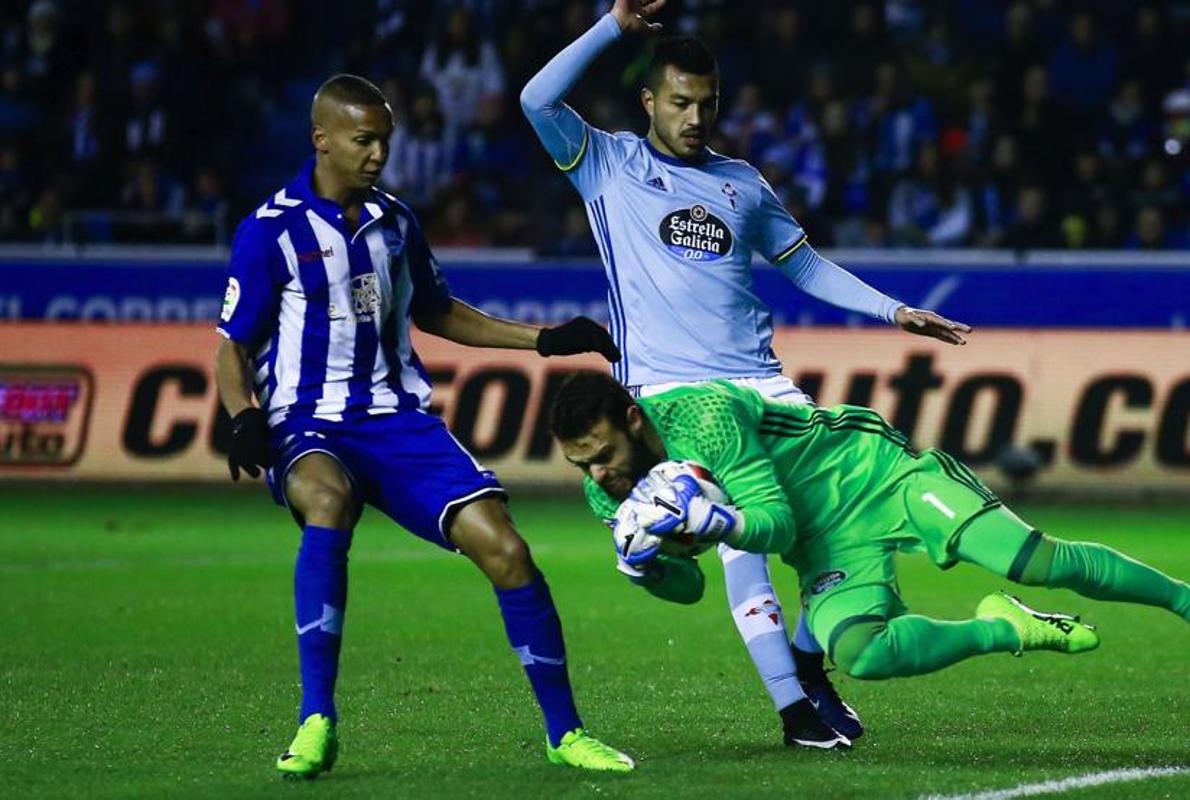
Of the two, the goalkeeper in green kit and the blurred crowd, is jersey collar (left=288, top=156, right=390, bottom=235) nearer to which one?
the goalkeeper in green kit

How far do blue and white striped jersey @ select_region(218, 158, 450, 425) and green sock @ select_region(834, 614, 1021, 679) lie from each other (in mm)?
1521

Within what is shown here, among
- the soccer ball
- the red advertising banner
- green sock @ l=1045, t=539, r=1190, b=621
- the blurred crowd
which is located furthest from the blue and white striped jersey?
the blurred crowd

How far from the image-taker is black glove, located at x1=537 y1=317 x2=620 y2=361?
648 cm

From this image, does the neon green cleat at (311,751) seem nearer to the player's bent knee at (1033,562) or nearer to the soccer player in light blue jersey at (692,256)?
the soccer player in light blue jersey at (692,256)

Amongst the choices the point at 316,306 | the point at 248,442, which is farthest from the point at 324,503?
the point at 316,306

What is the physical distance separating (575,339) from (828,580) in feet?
3.45

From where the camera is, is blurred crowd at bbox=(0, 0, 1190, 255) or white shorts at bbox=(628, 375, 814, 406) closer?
white shorts at bbox=(628, 375, 814, 406)

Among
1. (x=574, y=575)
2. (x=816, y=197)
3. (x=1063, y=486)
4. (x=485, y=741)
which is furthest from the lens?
(x=816, y=197)

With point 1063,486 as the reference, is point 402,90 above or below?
above

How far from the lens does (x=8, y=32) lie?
66.1ft

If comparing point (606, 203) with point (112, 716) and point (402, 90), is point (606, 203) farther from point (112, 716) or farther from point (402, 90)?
point (402, 90)

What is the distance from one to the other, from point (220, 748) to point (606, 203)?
84.1 inches

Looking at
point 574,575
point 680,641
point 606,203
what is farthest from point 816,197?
point 606,203

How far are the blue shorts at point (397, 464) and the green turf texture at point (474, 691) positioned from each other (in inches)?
30.1
